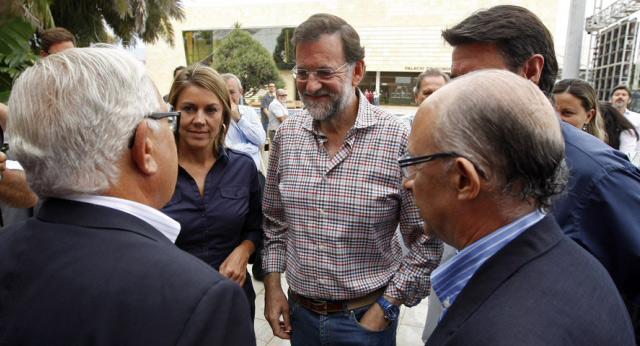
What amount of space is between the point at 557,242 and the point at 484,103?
0.36 metres

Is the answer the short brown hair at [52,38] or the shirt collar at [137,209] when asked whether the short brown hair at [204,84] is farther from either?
the short brown hair at [52,38]

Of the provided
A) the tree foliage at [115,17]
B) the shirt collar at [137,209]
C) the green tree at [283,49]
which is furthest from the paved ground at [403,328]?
the green tree at [283,49]

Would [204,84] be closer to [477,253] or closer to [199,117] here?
[199,117]

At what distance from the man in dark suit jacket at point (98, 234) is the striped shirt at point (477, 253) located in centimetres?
53

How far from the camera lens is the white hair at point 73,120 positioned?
3.10 ft

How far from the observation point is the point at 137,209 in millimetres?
1032

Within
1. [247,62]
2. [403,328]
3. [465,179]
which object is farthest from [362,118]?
[247,62]

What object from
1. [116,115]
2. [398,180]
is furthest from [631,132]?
[116,115]

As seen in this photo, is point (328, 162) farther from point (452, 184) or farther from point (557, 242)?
point (557, 242)


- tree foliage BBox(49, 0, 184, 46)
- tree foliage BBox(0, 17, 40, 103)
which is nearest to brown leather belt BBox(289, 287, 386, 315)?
tree foliage BBox(0, 17, 40, 103)

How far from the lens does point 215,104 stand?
2305 millimetres

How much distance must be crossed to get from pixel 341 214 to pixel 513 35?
102 centimetres

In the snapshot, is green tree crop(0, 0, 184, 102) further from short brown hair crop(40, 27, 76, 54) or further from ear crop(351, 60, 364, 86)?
ear crop(351, 60, 364, 86)

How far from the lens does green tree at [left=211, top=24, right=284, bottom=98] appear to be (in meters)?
33.0
